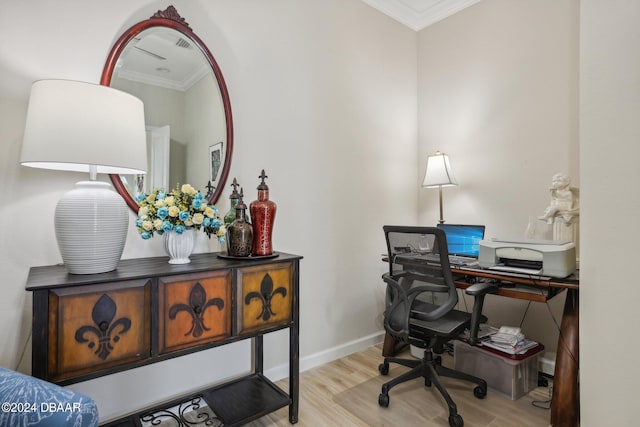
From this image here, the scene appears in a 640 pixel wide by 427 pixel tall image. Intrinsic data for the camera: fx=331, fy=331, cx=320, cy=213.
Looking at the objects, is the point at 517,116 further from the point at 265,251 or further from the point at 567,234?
the point at 265,251

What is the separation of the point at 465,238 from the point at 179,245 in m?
1.91

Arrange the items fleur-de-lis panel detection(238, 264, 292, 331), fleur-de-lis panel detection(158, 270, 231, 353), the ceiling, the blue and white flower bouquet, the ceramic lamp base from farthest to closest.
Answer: the ceiling < fleur-de-lis panel detection(238, 264, 292, 331) < the blue and white flower bouquet < fleur-de-lis panel detection(158, 270, 231, 353) < the ceramic lamp base

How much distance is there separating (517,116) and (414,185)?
987 millimetres

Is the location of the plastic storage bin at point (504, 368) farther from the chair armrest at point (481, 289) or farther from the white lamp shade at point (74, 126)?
the white lamp shade at point (74, 126)

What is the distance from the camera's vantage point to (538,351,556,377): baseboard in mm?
2221

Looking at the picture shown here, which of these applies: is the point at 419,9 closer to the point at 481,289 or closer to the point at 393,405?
the point at 481,289

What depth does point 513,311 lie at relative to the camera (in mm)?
2465

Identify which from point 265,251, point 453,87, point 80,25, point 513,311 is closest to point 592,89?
point 453,87

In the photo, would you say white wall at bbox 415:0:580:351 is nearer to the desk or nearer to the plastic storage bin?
the plastic storage bin

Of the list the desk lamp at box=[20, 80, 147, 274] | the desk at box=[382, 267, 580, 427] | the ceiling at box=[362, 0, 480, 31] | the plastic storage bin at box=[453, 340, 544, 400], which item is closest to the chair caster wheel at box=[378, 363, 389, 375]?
the plastic storage bin at box=[453, 340, 544, 400]

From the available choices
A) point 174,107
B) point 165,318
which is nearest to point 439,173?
point 174,107

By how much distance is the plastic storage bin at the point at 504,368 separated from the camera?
197 cm

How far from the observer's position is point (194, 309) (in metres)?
1.41

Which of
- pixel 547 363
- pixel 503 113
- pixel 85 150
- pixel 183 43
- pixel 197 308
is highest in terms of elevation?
pixel 183 43
